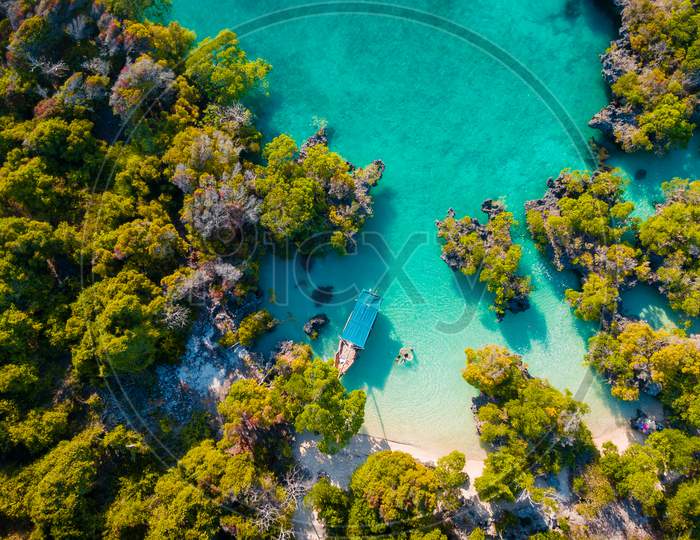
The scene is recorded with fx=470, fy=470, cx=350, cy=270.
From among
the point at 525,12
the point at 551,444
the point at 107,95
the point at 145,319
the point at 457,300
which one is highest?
the point at 525,12

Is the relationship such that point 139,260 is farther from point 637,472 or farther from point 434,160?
point 637,472

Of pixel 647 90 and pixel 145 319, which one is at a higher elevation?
pixel 647 90

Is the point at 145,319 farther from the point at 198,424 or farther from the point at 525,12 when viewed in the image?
the point at 525,12

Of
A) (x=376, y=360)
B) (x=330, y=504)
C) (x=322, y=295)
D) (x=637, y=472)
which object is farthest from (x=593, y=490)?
(x=322, y=295)

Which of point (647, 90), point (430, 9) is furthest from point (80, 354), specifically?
point (647, 90)

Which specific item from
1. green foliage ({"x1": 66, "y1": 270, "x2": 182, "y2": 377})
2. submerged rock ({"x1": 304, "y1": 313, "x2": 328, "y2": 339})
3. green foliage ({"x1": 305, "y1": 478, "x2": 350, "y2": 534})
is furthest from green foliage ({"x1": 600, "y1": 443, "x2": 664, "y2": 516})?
green foliage ({"x1": 66, "y1": 270, "x2": 182, "y2": 377})
